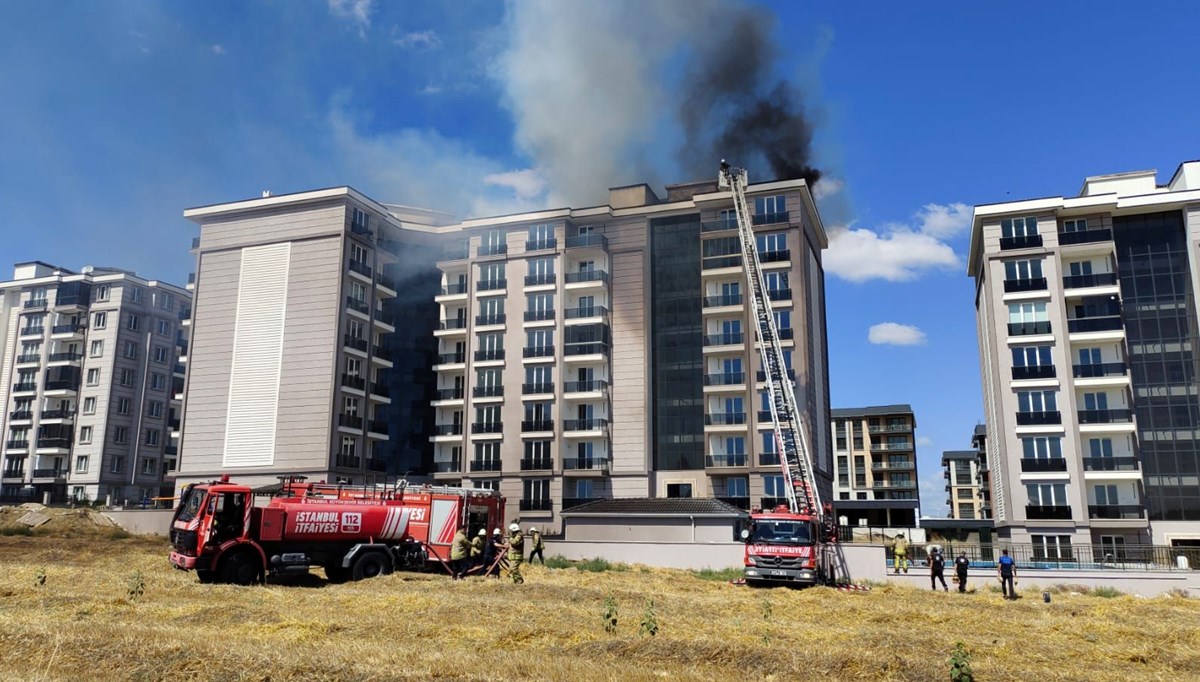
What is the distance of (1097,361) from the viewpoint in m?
52.8

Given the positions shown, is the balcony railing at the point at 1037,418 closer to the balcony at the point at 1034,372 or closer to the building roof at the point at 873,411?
the balcony at the point at 1034,372

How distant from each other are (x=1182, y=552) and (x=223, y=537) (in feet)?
134

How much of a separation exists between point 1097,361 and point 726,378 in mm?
23241

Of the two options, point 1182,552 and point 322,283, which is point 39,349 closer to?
point 322,283

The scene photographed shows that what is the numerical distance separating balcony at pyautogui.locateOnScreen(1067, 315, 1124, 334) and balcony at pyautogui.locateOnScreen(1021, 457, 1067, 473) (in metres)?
8.44

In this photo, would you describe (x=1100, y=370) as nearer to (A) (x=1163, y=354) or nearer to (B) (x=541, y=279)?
(A) (x=1163, y=354)

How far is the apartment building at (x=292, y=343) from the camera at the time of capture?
56.0 m

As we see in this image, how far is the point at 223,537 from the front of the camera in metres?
23.9

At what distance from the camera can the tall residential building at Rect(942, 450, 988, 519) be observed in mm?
126625

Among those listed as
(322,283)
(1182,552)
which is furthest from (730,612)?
(322,283)

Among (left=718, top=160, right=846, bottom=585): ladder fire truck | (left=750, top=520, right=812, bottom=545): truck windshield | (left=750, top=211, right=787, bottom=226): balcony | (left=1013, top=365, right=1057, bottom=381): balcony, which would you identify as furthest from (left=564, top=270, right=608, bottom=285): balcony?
(left=750, top=520, right=812, bottom=545): truck windshield

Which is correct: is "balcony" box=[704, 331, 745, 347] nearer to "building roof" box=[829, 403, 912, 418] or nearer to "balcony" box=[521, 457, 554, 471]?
"balcony" box=[521, 457, 554, 471]

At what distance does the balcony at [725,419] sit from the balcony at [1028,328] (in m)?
18.1

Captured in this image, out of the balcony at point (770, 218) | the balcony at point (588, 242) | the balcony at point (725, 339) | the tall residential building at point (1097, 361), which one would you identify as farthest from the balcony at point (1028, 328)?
the balcony at point (588, 242)
